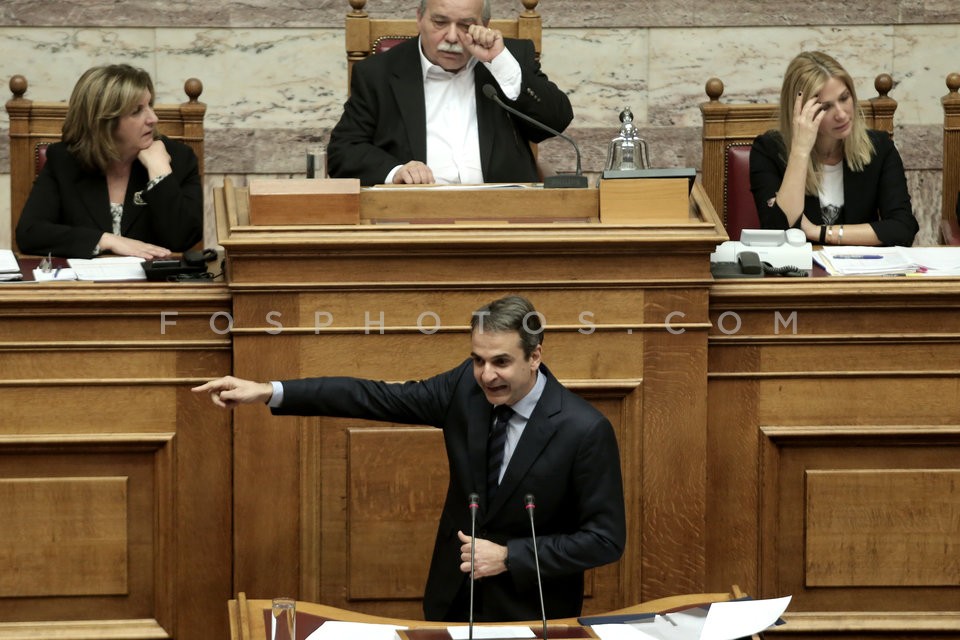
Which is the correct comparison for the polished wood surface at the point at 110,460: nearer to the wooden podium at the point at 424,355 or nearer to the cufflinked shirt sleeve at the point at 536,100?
the wooden podium at the point at 424,355

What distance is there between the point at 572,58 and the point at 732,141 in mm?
1623

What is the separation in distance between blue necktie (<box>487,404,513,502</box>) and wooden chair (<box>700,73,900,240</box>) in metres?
2.19

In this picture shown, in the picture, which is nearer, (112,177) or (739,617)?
(739,617)

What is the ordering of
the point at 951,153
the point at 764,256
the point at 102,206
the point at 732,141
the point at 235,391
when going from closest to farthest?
the point at 235,391
the point at 764,256
the point at 102,206
the point at 732,141
the point at 951,153

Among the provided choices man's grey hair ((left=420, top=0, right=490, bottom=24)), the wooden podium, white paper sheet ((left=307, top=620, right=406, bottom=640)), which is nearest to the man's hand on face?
man's grey hair ((left=420, top=0, right=490, bottom=24))

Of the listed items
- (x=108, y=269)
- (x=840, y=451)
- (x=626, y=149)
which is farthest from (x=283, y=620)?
(x=626, y=149)

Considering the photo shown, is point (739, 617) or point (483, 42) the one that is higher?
point (483, 42)

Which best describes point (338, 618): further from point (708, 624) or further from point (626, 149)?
point (626, 149)

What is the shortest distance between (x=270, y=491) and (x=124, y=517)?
0.34 metres

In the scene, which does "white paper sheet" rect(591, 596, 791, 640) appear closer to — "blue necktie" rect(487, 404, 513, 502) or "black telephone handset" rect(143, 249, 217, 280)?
"blue necktie" rect(487, 404, 513, 502)

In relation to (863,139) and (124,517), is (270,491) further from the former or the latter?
(863,139)

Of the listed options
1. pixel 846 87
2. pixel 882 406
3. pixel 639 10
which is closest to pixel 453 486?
pixel 882 406

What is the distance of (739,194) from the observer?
5.20 meters

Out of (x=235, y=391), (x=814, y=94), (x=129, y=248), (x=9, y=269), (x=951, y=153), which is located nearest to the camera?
(x=235, y=391)
